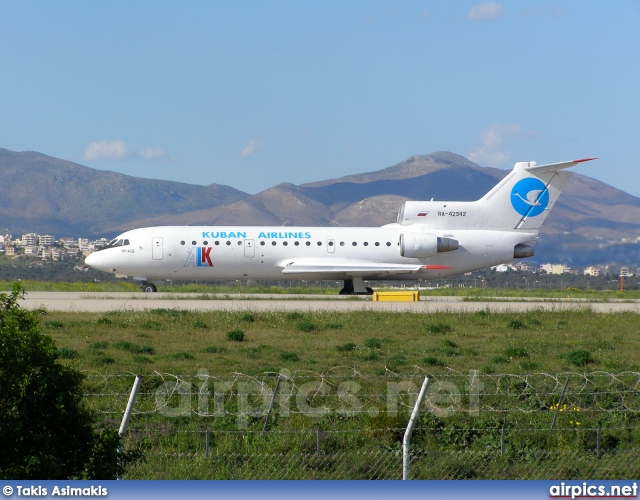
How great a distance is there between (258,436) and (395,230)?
31.3 m

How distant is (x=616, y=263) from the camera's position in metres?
32.3

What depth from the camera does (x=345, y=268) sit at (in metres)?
42.2

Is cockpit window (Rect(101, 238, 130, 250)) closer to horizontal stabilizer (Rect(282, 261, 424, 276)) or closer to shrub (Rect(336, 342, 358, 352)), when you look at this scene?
horizontal stabilizer (Rect(282, 261, 424, 276))

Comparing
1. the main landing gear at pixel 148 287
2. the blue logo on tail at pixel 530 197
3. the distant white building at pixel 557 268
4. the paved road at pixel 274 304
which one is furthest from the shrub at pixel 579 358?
the main landing gear at pixel 148 287

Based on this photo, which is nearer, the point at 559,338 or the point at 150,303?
the point at 559,338

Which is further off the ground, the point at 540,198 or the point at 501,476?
the point at 540,198

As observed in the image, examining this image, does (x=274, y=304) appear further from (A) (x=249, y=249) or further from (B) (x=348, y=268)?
(B) (x=348, y=268)

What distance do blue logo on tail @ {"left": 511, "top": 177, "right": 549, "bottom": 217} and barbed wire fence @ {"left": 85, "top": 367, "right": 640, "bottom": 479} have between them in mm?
25795

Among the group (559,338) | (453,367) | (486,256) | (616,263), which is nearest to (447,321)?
(559,338)

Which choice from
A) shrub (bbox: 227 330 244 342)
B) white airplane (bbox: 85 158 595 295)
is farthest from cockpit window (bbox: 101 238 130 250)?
shrub (bbox: 227 330 244 342)

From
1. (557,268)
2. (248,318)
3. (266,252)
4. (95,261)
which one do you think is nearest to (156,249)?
(95,261)

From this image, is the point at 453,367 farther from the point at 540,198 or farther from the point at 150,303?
the point at 540,198

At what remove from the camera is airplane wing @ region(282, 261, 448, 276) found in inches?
1655

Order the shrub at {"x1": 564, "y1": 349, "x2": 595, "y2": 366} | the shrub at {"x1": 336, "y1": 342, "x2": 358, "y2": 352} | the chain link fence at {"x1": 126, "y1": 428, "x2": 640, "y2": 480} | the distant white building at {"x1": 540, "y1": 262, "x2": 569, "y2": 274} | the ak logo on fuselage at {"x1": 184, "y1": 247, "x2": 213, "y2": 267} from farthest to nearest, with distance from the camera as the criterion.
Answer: the ak logo on fuselage at {"x1": 184, "y1": 247, "x2": 213, "y2": 267} → the distant white building at {"x1": 540, "y1": 262, "x2": 569, "y2": 274} → the shrub at {"x1": 336, "y1": 342, "x2": 358, "y2": 352} → the shrub at {"x1": 564, "y1": 349, "x2": 595, "y2": 366} → the chain link fence at {"x1": 126, "y1": 428, "x2": 640, "y2": 480}
